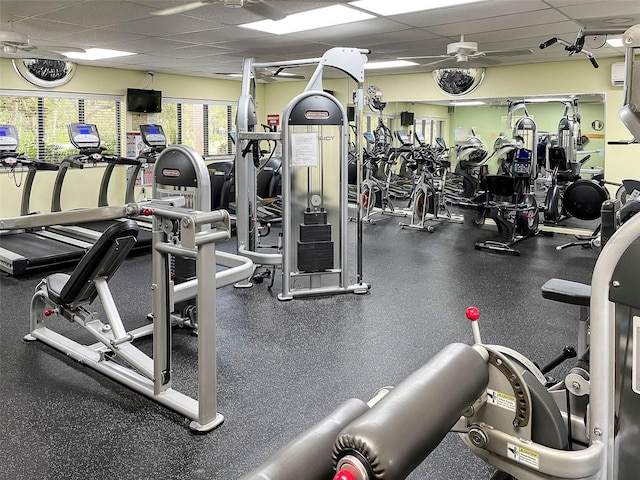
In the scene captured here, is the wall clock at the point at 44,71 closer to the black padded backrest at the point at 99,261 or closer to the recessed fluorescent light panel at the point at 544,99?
the black padded backrest at the point at 99,261

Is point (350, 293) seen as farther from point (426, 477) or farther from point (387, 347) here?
point (426, 477)

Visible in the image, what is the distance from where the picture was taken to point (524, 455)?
4.04 ft

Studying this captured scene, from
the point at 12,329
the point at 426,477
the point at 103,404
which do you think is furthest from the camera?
the point at 12,329

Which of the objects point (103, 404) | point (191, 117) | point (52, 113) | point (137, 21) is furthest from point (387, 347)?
point (191, 117)

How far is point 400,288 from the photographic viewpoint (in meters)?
5.03

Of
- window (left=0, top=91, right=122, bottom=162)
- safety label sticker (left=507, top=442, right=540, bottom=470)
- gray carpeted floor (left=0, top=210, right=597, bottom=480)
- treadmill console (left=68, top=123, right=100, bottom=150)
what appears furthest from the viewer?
window (left=0, top=91, right=122, bottom=162)

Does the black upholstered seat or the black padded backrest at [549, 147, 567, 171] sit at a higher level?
the black padded backrest at [549, 147, 567, 171]

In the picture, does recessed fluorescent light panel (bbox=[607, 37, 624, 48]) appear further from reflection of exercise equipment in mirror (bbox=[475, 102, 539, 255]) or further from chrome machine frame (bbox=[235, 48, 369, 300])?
chrome machine frame (bbox=[235, 48, 369, 300])

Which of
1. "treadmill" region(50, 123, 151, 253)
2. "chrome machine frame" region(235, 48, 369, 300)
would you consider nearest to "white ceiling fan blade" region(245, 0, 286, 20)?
"chrome machine frame" region(235, 48, 369, 300)

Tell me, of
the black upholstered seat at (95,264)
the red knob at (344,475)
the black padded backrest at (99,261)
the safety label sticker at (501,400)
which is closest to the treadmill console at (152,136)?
the black upholstered seat at (95,264)

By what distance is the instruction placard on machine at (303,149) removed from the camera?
4.67 meters

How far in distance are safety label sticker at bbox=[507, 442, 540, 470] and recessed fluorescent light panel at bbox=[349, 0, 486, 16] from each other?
390 cm

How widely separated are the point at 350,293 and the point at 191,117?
6.26 m

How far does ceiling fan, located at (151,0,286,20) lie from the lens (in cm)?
367
